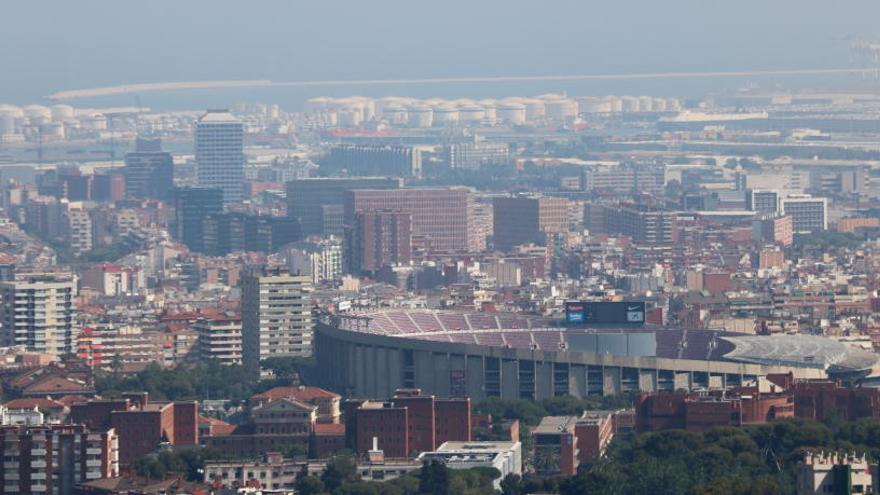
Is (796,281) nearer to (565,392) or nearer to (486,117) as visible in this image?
(565,392)

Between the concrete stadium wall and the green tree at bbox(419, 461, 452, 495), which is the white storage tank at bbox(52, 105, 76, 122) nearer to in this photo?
the concrete stadium wall

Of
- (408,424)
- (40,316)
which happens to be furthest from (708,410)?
(40,316)

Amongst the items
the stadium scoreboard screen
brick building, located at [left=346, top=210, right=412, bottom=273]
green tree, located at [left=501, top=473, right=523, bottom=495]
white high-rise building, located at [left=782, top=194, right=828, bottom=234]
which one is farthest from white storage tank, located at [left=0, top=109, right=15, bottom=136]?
green tree, located at [left=501, top=473, right=523, bottom=495]

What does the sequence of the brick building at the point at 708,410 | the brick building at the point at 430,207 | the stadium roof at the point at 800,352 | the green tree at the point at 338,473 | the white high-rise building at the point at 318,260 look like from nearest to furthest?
the green tree at the point at 338,473
the brick building at the point at 708,410
the stadium roof at the point at 800,352
the white high-rise building at the point at 318,260
the brick building at the point at 430,207

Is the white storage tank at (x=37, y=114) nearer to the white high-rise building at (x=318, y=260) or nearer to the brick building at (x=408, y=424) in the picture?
the white high-rise building at (x=318, y=260)

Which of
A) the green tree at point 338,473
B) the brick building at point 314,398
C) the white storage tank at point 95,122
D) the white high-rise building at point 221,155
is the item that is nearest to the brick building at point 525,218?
the white high-rise building at point 221,155

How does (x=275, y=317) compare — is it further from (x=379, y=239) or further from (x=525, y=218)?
(x=525, y=218)

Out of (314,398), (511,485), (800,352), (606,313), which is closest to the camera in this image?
(511,485)
